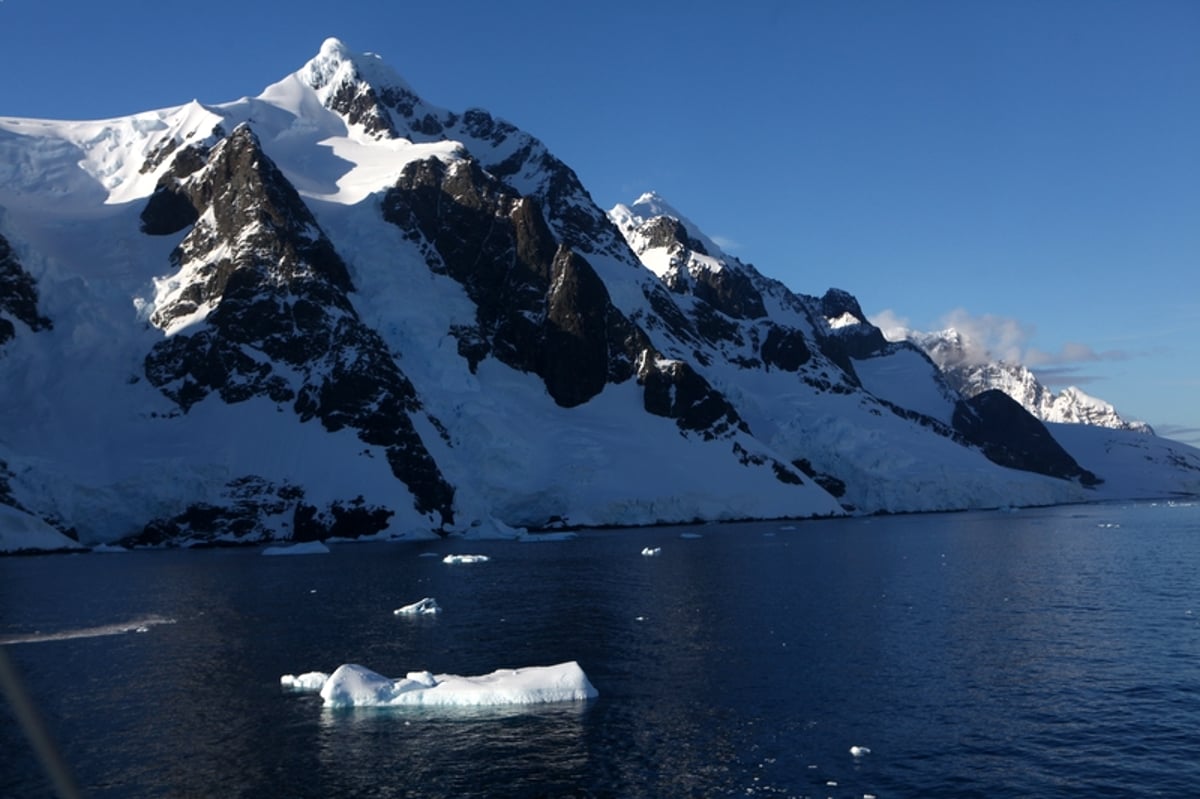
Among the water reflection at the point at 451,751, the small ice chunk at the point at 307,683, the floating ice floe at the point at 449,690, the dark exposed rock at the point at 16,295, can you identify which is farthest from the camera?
the dark exposed rock at the point at 16,295

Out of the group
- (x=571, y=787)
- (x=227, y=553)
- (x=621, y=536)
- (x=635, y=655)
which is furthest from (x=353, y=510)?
(x=571, y=787)

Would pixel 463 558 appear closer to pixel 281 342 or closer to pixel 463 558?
pixel 463 558

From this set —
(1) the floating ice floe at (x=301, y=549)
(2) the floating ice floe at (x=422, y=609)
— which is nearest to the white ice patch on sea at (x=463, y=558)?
(1) the floating ice floe at (x=301, y=549)

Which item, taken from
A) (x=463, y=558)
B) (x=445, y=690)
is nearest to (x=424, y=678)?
(x=445, y=690)

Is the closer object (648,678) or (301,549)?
(648,678)

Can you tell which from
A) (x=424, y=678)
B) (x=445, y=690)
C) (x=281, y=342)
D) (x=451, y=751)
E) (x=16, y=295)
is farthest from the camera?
(x=281, y=342)

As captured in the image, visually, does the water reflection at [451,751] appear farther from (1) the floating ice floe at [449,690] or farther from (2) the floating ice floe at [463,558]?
(2) the floating ice floe at [463,558]

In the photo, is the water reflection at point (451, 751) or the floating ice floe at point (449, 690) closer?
the water reflection at point (451, 751)
